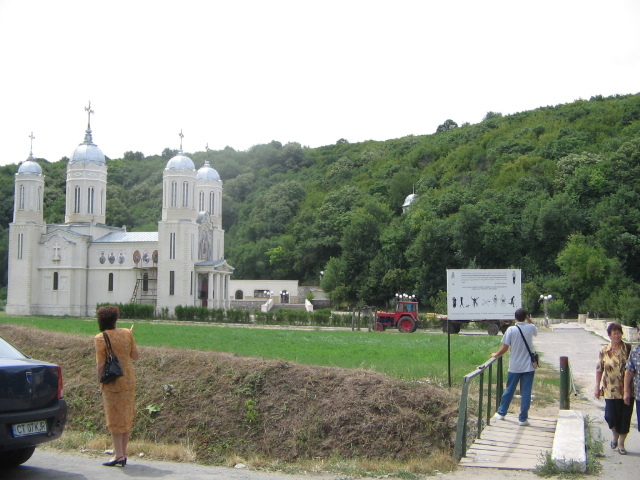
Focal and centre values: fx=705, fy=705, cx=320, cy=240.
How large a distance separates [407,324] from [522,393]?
30.6 m

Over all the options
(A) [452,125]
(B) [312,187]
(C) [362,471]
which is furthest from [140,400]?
(A) [452,125]

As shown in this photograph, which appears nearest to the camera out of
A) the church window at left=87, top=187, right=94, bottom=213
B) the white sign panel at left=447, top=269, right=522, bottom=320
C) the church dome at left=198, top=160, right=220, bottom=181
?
the white sign panel at left=447, top=269, right=522, bottom=320

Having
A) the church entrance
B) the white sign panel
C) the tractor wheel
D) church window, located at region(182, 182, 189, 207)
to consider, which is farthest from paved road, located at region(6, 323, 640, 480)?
the church entrance

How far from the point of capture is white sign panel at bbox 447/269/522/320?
1447cm

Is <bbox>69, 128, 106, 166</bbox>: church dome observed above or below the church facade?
above

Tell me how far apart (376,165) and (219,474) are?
3989 inches

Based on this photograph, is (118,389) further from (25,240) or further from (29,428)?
(25,240)

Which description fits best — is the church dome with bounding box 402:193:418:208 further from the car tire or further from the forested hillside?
the car tire

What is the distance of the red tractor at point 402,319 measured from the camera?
41.0 metres

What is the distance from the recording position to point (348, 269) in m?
73.1

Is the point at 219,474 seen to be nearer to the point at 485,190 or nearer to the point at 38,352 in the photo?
the point at 38,352

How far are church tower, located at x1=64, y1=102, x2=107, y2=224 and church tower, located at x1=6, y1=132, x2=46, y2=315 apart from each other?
9.21 ft

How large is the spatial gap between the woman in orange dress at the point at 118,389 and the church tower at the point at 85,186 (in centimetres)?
5809

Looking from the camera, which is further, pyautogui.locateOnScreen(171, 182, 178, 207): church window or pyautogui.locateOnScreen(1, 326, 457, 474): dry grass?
pyautogui.locateOnScreen(171, 182, 178, 207): church window
